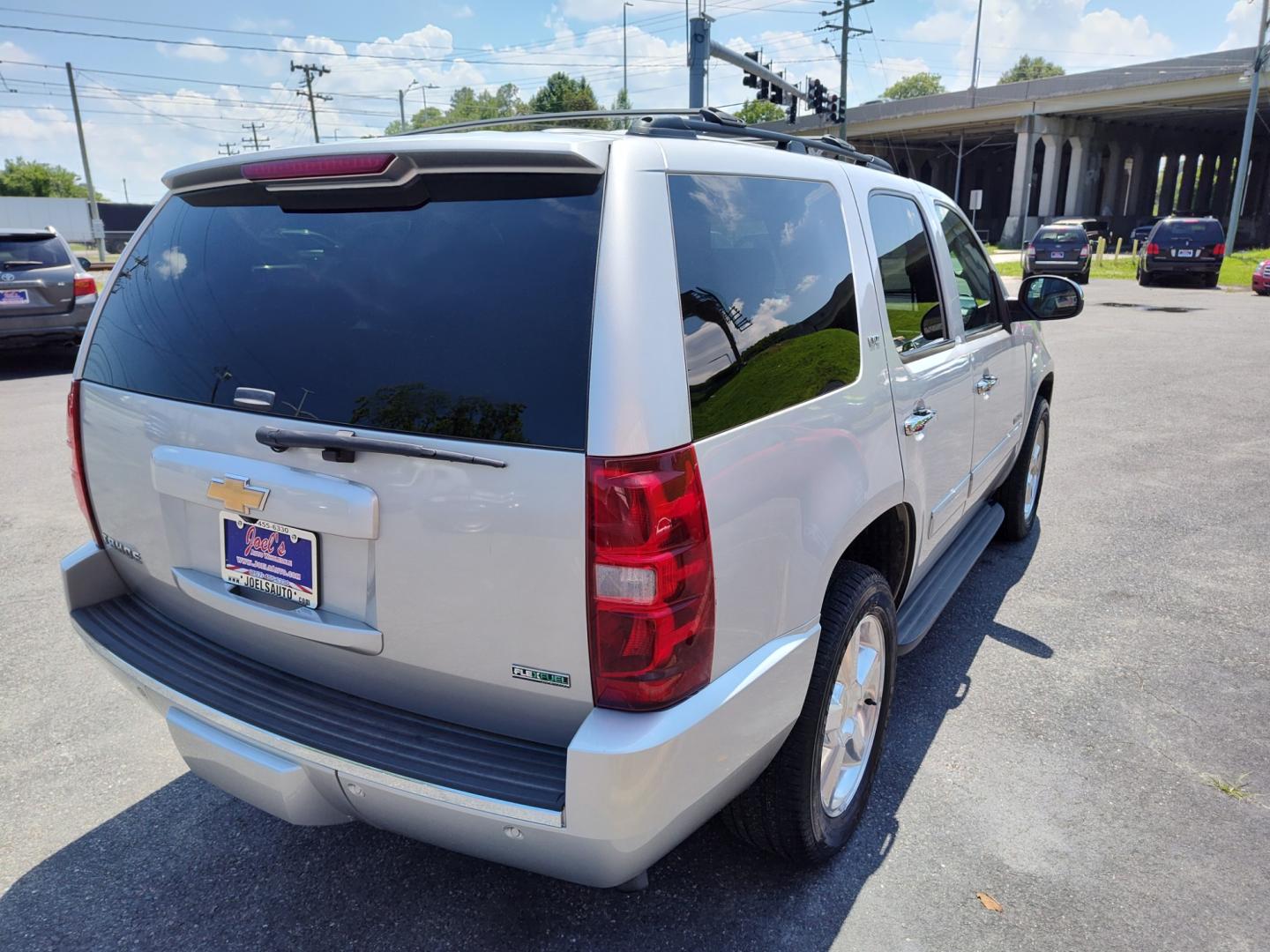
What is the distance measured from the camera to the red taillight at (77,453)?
261 cm

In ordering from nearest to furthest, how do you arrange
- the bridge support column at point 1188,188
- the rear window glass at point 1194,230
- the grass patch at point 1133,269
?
the rear window glass at point 1194,230 → the grass patch at point 1133,269 → the bridge support column at point 1188,188

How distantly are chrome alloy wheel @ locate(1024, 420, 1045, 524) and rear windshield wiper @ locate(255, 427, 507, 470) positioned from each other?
4.12 meters

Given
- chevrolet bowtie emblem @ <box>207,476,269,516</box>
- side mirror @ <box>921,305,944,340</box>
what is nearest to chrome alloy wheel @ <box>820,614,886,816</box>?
side mirror @ <box>921,305,944,340</box>

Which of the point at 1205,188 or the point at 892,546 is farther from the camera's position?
the point at 1205,188

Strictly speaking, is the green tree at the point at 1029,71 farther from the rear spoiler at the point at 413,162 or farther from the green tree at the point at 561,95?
the rear spoiler at the point at 413,162

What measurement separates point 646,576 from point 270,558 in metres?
0.94

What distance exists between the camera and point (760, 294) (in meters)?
2.24

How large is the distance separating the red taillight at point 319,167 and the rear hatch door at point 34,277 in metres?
10.2

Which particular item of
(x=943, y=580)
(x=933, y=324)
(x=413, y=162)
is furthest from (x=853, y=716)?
(x=413, y=162)

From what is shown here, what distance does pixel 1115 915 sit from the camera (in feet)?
8.00

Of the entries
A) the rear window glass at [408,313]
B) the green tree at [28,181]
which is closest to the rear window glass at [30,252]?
the rear window glass at [408,313]

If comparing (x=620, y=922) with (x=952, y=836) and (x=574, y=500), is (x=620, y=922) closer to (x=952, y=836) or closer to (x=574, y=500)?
(x=952, y=836)

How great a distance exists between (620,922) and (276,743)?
3.37ft

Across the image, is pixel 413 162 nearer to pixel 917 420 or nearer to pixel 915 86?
pixel 917 420
